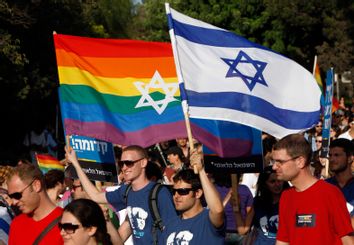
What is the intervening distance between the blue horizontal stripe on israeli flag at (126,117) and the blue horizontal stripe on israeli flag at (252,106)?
5.05 ft

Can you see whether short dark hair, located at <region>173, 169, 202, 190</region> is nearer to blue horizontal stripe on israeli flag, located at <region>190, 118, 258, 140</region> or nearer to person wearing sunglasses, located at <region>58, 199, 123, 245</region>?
blue horizontal stripe on israeli flag, located at <region>190, 118, 258, 140</region>

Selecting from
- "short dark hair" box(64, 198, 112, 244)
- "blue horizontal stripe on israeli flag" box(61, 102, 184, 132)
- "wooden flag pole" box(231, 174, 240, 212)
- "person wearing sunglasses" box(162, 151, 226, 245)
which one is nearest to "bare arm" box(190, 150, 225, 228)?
"person wearing sunglasses" box(162, 151, 226, 245)

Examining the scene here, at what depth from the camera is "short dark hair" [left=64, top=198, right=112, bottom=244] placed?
5.84 metres

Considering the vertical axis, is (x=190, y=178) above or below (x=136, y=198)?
above

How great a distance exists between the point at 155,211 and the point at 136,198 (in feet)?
0.93

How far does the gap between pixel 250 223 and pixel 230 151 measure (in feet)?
2.84

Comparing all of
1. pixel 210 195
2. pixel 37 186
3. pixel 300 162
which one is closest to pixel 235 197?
pixel 300 162

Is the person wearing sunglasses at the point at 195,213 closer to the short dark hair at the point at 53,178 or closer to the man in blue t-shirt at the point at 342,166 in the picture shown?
the man in blue t-shirt at the point at 342,166

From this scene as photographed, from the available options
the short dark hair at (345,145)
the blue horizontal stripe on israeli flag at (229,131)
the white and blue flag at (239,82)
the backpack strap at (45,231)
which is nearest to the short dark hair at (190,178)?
the white and blue flag at (239,82)

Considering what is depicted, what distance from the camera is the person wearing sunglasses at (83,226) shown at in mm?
5824

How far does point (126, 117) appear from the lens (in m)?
9.92

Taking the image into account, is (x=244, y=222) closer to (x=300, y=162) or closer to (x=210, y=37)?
(x=210, y=37)

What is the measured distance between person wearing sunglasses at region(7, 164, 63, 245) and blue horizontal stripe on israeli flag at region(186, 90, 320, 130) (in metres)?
1.72

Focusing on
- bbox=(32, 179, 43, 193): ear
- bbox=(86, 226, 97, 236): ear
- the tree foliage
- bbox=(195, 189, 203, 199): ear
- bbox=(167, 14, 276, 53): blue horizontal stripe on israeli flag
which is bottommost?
the tree foliage
